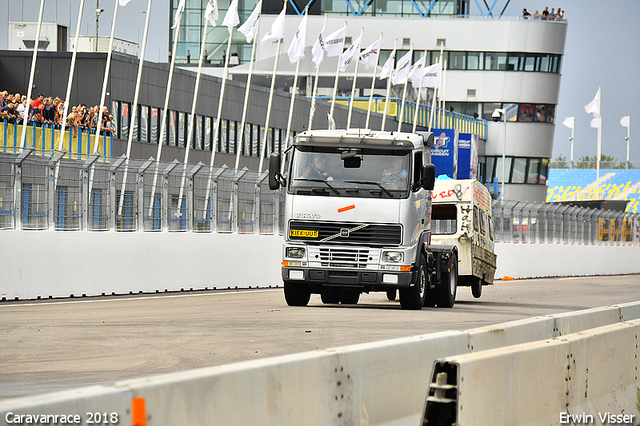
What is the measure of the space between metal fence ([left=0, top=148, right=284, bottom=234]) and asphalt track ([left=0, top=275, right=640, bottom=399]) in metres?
1.73

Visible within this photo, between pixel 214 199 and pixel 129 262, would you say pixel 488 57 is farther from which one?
pixel 129 262

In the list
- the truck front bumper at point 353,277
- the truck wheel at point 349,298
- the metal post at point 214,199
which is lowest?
the truck wheel at point 349,298

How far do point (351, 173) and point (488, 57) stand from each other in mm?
69913

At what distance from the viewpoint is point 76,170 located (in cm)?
2086

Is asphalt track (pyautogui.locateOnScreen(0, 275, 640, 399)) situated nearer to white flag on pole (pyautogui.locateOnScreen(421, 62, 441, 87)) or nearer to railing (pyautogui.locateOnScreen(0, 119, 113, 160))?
railing (pyautogui.locateOnScreen(0, 119, 113, 160))

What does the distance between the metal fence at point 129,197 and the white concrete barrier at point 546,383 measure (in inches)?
529

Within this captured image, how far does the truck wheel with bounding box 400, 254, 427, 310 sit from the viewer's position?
61.9 feet

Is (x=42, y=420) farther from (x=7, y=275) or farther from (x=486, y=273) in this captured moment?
(x=486, y=273)

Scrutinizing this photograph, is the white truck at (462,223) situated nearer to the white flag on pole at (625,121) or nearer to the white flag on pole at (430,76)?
the white flag on pole at (430,76)

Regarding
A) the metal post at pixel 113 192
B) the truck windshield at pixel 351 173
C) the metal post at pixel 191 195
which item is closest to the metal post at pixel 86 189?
the metal post at pixel 113 192

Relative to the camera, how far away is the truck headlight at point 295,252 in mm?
18172

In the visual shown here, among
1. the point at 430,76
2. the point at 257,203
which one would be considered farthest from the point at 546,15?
the point at 257,203

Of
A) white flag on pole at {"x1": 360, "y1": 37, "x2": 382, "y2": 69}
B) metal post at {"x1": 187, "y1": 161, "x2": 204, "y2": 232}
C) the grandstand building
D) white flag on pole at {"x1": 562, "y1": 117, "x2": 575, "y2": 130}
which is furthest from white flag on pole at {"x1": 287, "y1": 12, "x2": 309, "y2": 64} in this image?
white flag on pole at {"x1": 562, "y1": 117, "x2": 575, "y2": 130}

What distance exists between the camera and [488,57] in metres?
85.4
